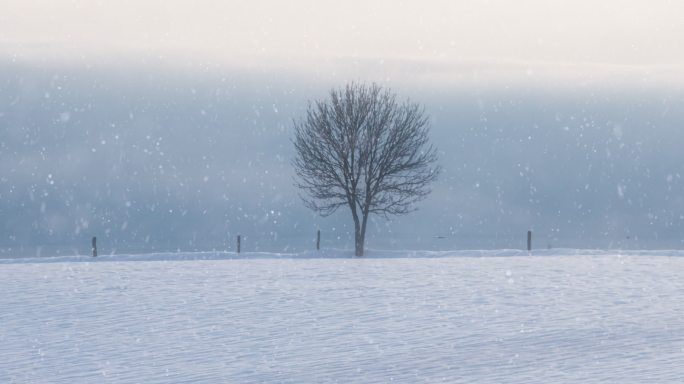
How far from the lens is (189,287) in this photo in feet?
75.0

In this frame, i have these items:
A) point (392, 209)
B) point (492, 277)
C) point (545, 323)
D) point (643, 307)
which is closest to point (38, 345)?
point (545, 323)

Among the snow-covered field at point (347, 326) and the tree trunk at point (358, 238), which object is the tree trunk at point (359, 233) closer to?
the tree trunk at point (358, 238)

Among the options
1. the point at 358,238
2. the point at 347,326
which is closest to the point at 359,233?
the point at 358,238

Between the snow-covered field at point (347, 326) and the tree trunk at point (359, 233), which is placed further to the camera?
the tree trunk at point (359, 233)

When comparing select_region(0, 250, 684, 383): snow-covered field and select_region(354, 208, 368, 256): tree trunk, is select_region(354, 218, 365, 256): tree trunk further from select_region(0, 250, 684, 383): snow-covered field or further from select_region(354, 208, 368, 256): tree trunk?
select_region(0, 250, 684, 383): snow-covered field

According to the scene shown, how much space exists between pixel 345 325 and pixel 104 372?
5.03 meters

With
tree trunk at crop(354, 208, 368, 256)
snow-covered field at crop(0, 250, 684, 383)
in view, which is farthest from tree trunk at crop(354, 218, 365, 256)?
snow-covered field at crop(0, 250, 684, 383)

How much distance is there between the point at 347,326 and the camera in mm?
16016

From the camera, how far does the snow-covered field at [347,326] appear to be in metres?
12.1

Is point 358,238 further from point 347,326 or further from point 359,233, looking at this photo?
point 347,326

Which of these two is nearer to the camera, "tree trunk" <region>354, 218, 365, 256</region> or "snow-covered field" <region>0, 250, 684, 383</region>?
"snow-covered field" <region>0, 250, 684, 383</region>

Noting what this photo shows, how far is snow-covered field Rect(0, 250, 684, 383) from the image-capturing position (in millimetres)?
12148

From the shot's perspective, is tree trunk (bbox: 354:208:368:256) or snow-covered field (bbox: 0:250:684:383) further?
tree trunk (bbox: 354:208:368:256)

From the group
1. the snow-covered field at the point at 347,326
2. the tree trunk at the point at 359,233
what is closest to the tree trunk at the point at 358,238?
the tree trunk at the point at 359,233
